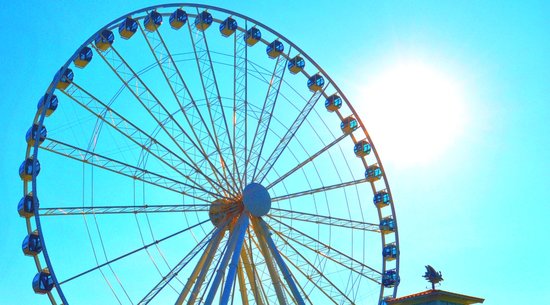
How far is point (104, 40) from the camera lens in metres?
32.3

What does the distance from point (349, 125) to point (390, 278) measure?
8.00 m

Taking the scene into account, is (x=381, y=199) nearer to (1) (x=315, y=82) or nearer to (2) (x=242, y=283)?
(1) (x=315, y=82)

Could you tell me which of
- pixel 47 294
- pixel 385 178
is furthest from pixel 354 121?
pixel 47 294

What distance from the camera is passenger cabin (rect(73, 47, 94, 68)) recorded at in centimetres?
3183

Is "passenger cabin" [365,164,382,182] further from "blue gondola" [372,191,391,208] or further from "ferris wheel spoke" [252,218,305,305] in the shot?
"ferris wheel spoke" [252,218,305,305]

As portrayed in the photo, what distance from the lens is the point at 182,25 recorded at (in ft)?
114

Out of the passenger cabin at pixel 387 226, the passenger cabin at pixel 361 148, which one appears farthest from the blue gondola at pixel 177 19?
the passenger cabin at pixel 387 226

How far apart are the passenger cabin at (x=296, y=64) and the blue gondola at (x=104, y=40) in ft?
31.0

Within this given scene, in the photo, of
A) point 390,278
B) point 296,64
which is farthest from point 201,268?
point 296,64

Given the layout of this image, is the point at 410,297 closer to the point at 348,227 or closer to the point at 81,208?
the point at 348,227

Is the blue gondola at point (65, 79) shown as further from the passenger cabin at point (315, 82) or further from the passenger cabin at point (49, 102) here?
the passenger cabin at point (315, 82)

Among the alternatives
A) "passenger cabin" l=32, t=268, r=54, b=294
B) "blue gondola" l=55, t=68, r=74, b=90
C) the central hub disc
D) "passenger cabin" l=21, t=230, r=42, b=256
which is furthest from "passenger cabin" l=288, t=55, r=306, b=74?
"passenger cabin" l=32, t=268, r=54, b=294

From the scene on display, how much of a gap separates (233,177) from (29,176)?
8.51 m

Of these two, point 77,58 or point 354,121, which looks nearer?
point 77,58
